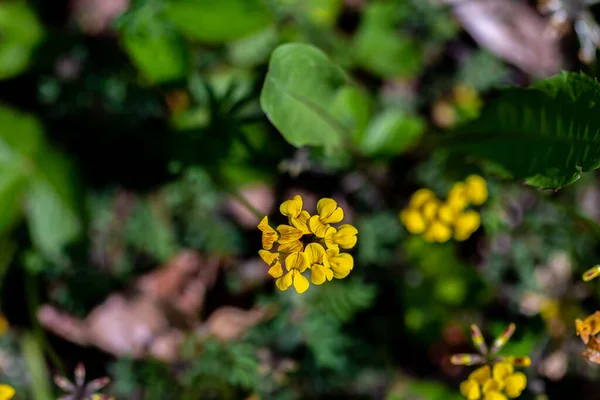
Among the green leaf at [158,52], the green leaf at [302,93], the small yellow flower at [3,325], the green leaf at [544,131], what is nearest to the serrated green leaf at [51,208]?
the small yellow flower at [3,325]

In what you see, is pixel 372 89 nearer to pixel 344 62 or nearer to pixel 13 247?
pixel 344 62

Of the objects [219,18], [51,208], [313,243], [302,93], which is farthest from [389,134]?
[51,208]

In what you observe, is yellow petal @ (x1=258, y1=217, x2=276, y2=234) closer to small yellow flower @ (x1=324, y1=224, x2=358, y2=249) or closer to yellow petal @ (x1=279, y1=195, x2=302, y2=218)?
yellow petal @ (x1=279, y1=195, x2=302, y2=218)

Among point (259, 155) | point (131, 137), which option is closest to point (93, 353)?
point (131, 137)

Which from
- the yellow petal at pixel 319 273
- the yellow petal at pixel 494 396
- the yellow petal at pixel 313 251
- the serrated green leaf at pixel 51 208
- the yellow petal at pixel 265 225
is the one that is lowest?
the serrated green leaf at pixel 51 208

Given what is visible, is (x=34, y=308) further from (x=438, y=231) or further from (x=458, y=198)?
(x=458, y=198)

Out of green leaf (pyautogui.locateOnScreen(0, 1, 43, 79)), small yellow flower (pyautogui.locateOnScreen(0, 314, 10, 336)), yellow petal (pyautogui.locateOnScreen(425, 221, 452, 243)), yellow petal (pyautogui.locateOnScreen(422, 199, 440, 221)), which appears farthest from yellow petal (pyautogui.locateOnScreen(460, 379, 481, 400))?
green leaf (pyautogui.locateOnScreen(0, 1, 43, 79))

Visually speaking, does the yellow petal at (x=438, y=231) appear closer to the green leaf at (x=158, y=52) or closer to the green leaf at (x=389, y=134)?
the green leaf at (x=389, y=134)
